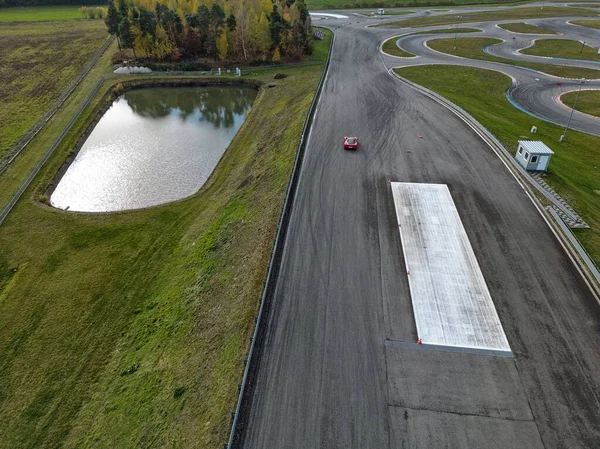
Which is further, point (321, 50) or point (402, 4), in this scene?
point (402, 4)

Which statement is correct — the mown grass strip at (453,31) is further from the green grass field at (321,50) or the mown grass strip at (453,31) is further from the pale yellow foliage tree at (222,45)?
the pale yellow foliage tree at (222,45)

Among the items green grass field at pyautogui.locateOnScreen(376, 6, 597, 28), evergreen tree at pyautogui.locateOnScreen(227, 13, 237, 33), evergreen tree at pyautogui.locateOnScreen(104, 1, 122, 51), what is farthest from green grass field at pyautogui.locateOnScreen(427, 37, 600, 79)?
evergreen tree at pyautogui.locateOnScreen(104, 1, 122, 51)

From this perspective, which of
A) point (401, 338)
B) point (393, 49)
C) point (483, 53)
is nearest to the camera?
point (401, 338)

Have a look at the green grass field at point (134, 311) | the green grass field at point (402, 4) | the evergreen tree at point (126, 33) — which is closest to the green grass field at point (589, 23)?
the green grass field at point (402, 4)

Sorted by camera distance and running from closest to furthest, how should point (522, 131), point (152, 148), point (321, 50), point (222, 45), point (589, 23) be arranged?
point (522, 131)
point (152, 148)
point (222, 45)
point (321, 50)
point (589, 23)

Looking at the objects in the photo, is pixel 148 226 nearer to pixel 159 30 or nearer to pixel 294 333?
pixel 294 333

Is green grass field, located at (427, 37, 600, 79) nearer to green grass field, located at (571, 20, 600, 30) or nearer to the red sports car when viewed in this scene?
green grass field, located at (571, 20, 600, 30)

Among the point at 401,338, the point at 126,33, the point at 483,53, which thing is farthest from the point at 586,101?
the point at 126,33

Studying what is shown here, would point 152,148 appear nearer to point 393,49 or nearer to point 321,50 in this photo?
point 321,50
